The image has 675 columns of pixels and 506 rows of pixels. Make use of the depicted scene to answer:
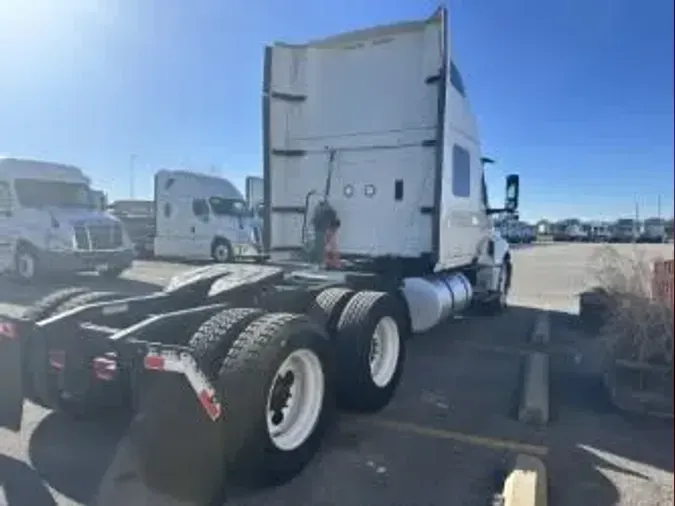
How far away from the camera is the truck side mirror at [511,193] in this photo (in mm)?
9539

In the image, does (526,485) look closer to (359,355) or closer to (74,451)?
(359,355)

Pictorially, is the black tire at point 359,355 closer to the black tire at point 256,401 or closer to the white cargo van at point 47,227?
the black tire at point 256,401

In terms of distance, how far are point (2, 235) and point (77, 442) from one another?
11.9m

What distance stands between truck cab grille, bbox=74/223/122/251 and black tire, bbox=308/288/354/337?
10.3 metres

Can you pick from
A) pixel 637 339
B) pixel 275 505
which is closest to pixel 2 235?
pixel 275 505

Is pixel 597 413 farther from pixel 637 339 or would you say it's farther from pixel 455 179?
pixel 455 179

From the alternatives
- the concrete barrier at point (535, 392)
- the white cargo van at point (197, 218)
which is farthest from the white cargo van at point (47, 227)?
the concrete barrier at point (535, 392)

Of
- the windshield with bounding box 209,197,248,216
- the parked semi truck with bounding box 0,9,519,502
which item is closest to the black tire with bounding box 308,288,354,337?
the parked semi truck with bounding box 0,9,519,502

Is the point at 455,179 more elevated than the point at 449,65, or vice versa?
the point at 449,65

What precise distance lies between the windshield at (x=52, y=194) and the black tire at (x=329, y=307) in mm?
11322

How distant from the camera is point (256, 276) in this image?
220 inches

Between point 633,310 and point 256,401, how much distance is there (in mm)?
2207

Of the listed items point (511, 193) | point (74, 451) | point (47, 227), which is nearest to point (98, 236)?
point (47, 227)

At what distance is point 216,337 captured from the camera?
3875mm
